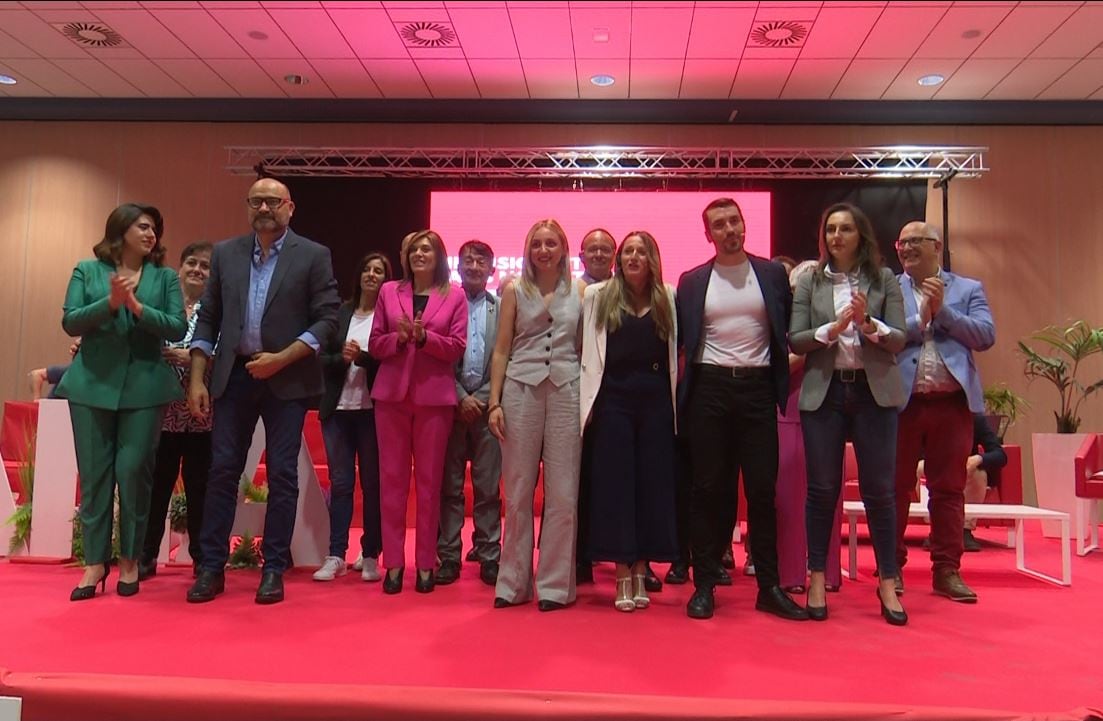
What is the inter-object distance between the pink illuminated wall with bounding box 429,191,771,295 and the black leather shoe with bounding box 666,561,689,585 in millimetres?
A: 4785

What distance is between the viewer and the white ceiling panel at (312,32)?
6.51 meters

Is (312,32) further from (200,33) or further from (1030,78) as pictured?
(1030,78)

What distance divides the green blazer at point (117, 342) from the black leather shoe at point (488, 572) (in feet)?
4.91

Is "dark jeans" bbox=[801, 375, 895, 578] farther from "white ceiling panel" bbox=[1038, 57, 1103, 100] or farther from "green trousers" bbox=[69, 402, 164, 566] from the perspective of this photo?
"white ceiling panel" bbox=[1038, 57, 1103, 100]

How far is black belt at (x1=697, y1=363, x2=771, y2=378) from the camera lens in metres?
2.96

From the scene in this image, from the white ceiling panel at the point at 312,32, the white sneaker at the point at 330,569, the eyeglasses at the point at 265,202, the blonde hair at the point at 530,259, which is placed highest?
the white ceiling panel at the point at 312,32

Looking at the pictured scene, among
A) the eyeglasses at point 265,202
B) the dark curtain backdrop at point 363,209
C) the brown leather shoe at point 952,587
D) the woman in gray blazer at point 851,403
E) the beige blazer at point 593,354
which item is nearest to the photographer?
the woman in gray blazer at point 851,403

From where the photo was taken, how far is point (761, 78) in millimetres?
7629

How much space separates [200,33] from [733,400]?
622cm

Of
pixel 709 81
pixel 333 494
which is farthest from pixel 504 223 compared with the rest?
pixel 333 494

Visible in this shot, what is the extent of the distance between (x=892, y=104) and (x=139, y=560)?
803cm

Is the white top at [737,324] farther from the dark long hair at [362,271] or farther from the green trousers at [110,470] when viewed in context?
the green trousers at [110,470]

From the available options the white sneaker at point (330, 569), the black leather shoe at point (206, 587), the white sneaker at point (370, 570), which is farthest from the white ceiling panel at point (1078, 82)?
the black leather shoe at point (206, 587)

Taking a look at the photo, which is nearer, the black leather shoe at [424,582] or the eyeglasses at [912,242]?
the black leather shoe at [424,582]
